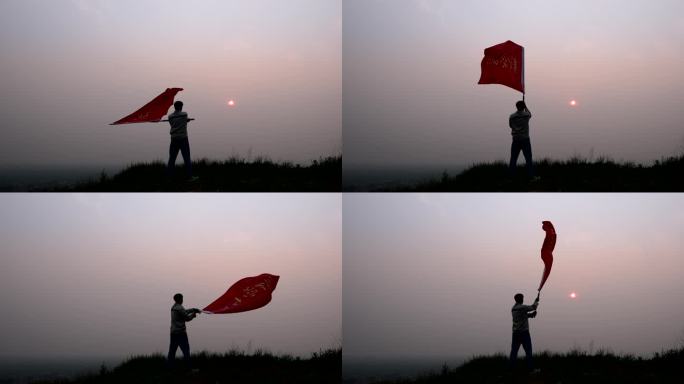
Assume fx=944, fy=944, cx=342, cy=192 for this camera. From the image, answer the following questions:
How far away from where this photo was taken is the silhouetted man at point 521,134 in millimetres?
8867

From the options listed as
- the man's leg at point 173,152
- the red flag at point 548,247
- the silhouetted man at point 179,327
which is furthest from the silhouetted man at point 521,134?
the silhouetted man at point 179,327

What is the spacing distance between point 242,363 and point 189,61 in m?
2.89

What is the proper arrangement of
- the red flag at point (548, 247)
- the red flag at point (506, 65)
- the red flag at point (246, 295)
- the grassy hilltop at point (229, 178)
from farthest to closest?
the grassy hilltop at point (229, 178) < the red flag at point (506, 65) < the red flag at point (246, 295) < the red flag at point (548, 247)

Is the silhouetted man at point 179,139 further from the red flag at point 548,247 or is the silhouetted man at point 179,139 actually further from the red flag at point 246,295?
the red flag at point 548,247

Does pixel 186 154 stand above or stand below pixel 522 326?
above

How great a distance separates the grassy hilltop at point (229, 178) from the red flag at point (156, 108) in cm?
43

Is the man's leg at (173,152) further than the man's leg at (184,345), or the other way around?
the man's leg at (173,152)

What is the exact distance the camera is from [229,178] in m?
9.09

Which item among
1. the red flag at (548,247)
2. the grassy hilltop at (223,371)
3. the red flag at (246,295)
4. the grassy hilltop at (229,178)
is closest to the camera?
the red flag at (548,247)

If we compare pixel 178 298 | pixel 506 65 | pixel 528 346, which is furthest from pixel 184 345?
pixel 506 65

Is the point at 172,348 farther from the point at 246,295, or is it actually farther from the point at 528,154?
the point at 528,154

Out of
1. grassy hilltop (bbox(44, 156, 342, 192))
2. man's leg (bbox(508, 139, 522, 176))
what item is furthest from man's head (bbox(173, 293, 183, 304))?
man's leg (bbox(508, 139, 522, 176))

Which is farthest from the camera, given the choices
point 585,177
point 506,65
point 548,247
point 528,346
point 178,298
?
point 585,177

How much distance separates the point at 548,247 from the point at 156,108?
3821 millimetres
